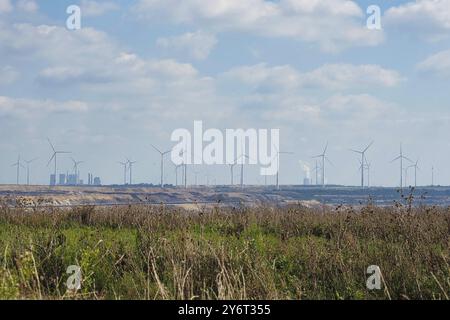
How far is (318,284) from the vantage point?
11555 millimetres

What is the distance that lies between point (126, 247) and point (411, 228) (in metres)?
6.94

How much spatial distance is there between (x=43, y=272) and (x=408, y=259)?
684 cm

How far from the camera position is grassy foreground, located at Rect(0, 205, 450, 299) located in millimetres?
9852

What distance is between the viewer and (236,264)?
1130cm

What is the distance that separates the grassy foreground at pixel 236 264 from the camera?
9852mm

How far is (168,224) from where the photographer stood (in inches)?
757

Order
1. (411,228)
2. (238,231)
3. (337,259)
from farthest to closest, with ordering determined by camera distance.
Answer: (238,231)
(411,228)
(337,259)
